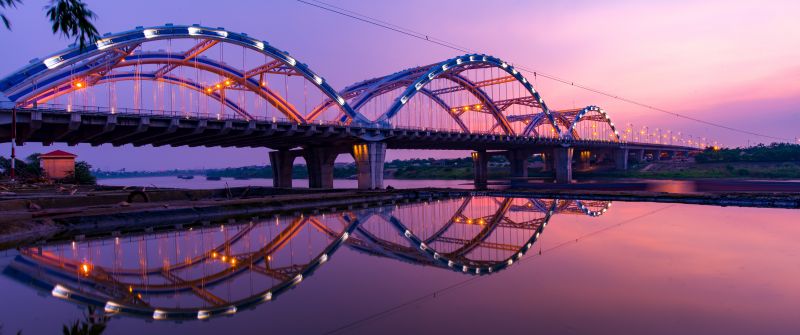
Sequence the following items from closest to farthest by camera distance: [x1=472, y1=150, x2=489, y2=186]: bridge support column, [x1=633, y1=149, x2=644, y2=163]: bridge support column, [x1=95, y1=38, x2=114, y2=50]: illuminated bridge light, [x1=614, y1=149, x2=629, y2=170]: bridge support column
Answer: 1. [x1=95, y1=38, x2=114, y2=50]: illuminated bridge light
2. [x1=472, y1=150, x2=489, y2=186]: bridge support column
3. [x1=614, y1=149, x2=629, y2=170]: bridge support column
4. [x1=633, y1=149, x2=644, y2=163]: bridge support column

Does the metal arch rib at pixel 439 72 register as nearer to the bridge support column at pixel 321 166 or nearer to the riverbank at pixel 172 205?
the bridge support column at pixel 321 166

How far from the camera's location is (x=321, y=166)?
5859 centimetres

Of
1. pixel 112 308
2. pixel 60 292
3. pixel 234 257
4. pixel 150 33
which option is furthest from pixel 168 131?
pixel 112 308

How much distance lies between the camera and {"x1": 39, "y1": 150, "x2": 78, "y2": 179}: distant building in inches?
2359

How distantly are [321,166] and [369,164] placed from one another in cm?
930

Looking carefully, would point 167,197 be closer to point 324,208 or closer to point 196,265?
point 324,208

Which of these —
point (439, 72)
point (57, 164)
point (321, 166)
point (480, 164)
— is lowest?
point (480, 164)

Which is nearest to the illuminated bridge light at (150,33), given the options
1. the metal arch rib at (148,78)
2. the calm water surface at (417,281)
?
the metal arch rib at (148,78)

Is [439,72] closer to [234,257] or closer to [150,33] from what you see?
[150,33]

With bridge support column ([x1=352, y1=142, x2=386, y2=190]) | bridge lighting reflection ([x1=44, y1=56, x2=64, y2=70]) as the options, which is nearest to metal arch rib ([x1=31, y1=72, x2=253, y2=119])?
bridge lighting reflection ([x1=44, y1=56, x2=64, y2=70])

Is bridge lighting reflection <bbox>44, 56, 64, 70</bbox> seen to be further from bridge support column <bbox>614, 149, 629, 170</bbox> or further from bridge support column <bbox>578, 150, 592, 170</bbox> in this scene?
bridge support column <bbox>614, 149, 629, 170</bbox>

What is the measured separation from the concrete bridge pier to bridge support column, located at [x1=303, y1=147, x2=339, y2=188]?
13.0 feet

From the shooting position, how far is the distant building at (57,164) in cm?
5992

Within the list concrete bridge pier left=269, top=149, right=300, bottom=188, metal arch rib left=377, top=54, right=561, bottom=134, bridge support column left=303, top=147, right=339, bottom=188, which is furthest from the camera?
concrete bridge pier left=269, top=149, right=300, bottom=188
